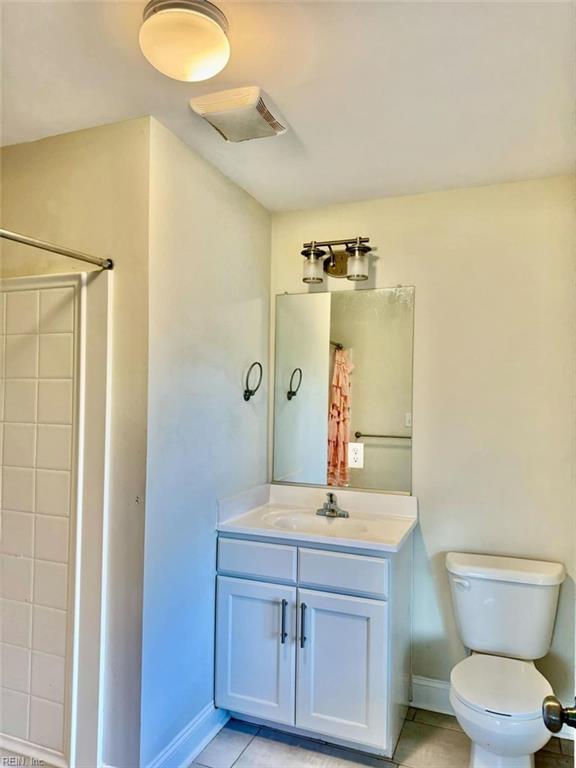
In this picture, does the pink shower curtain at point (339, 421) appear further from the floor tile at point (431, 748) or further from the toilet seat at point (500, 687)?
the floor tile at point (431, 748)

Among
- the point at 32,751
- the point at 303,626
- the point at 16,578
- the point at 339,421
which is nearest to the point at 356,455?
the point at 339,421

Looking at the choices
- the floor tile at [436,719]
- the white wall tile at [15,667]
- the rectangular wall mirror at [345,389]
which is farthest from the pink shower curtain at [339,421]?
the white wall tile at [15,667]

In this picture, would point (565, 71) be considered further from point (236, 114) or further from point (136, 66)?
point (136, 66)

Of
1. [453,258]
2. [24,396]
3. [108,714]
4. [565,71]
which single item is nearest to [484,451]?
[453,258]

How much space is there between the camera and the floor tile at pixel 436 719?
2.17m

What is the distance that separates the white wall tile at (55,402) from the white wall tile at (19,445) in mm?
80

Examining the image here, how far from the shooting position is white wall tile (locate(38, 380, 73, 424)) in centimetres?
185

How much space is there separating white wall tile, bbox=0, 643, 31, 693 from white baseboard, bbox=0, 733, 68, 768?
7.6 inches

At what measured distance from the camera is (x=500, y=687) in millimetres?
1767

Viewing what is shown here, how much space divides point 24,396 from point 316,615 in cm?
146

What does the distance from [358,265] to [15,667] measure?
2240mm

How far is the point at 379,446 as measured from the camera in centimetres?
246

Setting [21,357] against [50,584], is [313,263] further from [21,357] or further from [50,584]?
[50,584]

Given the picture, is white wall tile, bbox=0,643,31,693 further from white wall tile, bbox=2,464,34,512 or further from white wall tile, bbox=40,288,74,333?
white wall tile, bbox=40,288,74,333
